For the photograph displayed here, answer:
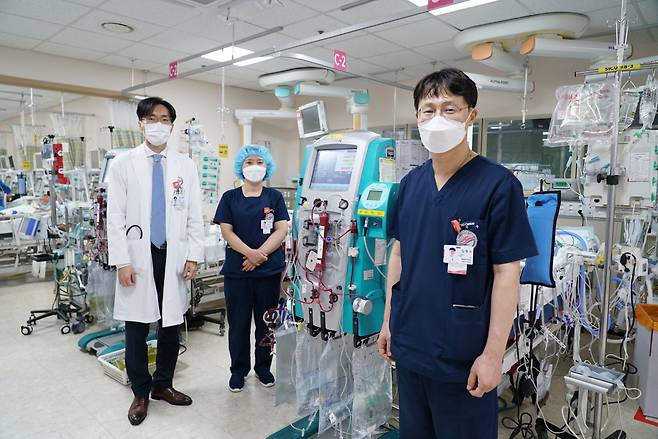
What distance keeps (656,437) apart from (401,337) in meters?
2.09

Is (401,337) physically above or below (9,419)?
above

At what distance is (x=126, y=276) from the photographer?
7.77 feet

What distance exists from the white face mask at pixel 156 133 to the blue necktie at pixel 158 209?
0.12 metres

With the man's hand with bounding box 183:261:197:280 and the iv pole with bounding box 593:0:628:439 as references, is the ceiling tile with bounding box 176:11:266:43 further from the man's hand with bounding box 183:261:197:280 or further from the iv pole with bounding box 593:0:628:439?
the iv pole with bounding box 593:0:628:439

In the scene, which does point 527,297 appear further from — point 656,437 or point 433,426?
point 656,437

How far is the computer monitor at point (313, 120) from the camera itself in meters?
2.45

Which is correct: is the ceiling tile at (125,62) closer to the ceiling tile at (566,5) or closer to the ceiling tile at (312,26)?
the ceiling tile at (312,26)

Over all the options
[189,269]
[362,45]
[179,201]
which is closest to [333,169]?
[179,201]

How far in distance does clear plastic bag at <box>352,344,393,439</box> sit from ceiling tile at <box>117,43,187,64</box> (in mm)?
4785

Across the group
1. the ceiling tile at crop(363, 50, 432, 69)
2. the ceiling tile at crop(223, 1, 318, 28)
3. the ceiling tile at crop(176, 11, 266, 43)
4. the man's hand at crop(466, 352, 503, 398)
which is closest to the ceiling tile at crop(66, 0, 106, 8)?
the ceiling tile at crop(176, 11, 266, 43)

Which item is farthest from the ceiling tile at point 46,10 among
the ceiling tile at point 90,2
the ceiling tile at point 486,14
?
the ceiling tile at point 486,14

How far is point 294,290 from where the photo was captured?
233 cm

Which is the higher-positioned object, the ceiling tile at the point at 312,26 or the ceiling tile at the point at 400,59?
the ceiling tile at the point at 400,59

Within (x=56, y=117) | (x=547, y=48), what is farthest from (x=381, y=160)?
(x=56, y=117)
